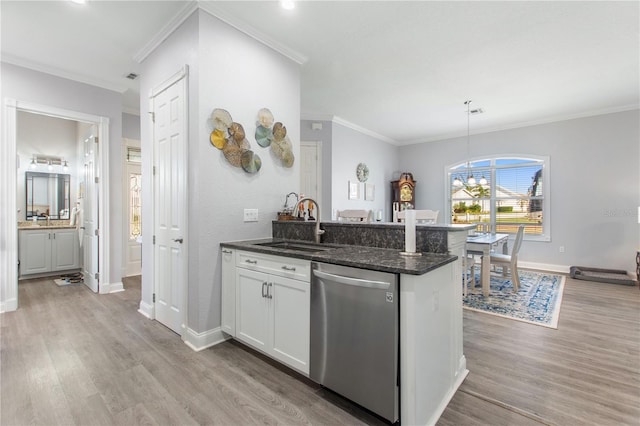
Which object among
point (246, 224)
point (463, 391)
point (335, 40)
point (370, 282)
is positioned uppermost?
point (335, 40)

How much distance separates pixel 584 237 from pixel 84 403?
735 centimetres

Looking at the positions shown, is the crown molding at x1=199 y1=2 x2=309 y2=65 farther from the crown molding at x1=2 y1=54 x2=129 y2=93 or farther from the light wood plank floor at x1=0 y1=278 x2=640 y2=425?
the light wood plank floor at x1=0 y1=278 x2=640 y2=425

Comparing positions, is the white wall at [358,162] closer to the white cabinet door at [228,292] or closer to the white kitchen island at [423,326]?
the white cabinet door at [228,292]

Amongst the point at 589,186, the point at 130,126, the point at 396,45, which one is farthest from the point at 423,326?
the point at 589,186

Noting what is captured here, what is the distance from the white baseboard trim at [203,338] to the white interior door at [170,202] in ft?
0.59

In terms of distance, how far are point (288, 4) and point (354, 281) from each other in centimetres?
237

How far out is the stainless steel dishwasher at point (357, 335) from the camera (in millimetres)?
1538

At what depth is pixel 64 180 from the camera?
561 cm

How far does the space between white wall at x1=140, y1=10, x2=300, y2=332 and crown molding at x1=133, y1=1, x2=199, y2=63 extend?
5 centimetres

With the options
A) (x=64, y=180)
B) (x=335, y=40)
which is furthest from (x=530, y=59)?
(x=64, y=180)

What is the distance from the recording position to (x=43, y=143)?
5328mm

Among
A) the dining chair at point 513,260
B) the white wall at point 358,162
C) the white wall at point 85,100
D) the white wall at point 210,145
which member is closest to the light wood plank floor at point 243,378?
the white wall at point 210,145

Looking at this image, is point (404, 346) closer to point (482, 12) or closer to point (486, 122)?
point (482, 12)

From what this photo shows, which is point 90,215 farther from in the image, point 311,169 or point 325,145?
point 325,145
